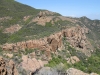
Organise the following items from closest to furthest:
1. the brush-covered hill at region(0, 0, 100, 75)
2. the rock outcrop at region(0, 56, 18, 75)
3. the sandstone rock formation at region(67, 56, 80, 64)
Answer: the rock outcrop at region(0, 56, 18, 75)
the brush-covered hill at region(0, 0, 100, 75)
the sandstone rock formation at region(67, 56, 80, 64)

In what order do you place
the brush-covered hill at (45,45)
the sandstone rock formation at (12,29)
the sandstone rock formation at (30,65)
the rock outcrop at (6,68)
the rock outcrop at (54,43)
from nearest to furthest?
the rock outcrop at (6,68), the sandstone rock formation at (30,65), the brush-covered hill at (45,45), the rock outcrop at (54,43), the sandstone rock formation at (12,29)

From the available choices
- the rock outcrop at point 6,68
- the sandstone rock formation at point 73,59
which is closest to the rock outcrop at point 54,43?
the sandstone rock formation at point 73,59

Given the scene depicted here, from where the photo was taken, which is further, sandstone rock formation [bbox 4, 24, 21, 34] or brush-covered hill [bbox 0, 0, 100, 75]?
sandstone rock formation [bbox 4, 24, 21, 34]

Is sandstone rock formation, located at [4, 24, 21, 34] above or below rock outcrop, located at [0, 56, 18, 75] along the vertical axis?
below

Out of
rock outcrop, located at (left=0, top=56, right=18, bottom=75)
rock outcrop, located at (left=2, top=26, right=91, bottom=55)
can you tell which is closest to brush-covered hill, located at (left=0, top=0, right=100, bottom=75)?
rock outcrop, located at (left=2, top=26, right=91, bottom=55)

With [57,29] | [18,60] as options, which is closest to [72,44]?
[57,29]

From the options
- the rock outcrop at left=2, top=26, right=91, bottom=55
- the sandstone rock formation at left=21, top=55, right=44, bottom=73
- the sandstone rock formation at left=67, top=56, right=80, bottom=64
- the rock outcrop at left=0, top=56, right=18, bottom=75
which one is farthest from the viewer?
the sandstone rock formation at left=67, top=56, right=80, bottom=64

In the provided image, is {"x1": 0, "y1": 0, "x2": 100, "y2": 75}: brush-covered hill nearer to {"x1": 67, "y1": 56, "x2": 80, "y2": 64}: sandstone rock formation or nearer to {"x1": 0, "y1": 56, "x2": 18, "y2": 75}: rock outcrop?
{"x1": 67, "y1": 56, "x2": 80, "y2": 64}: sandstone rock formation

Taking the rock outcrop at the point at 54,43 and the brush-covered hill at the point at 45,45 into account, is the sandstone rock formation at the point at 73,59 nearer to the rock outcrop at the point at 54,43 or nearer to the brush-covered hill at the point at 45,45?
the brush-covered hill at the point at 45,45

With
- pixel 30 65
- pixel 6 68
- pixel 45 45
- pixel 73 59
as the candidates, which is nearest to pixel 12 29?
pixel 45 45

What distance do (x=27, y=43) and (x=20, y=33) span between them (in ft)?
45.5

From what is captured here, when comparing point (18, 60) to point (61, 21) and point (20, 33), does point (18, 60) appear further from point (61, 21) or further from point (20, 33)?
point (61, 21)

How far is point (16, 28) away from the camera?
97.2 meters

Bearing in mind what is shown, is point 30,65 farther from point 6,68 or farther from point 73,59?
point 73,59
